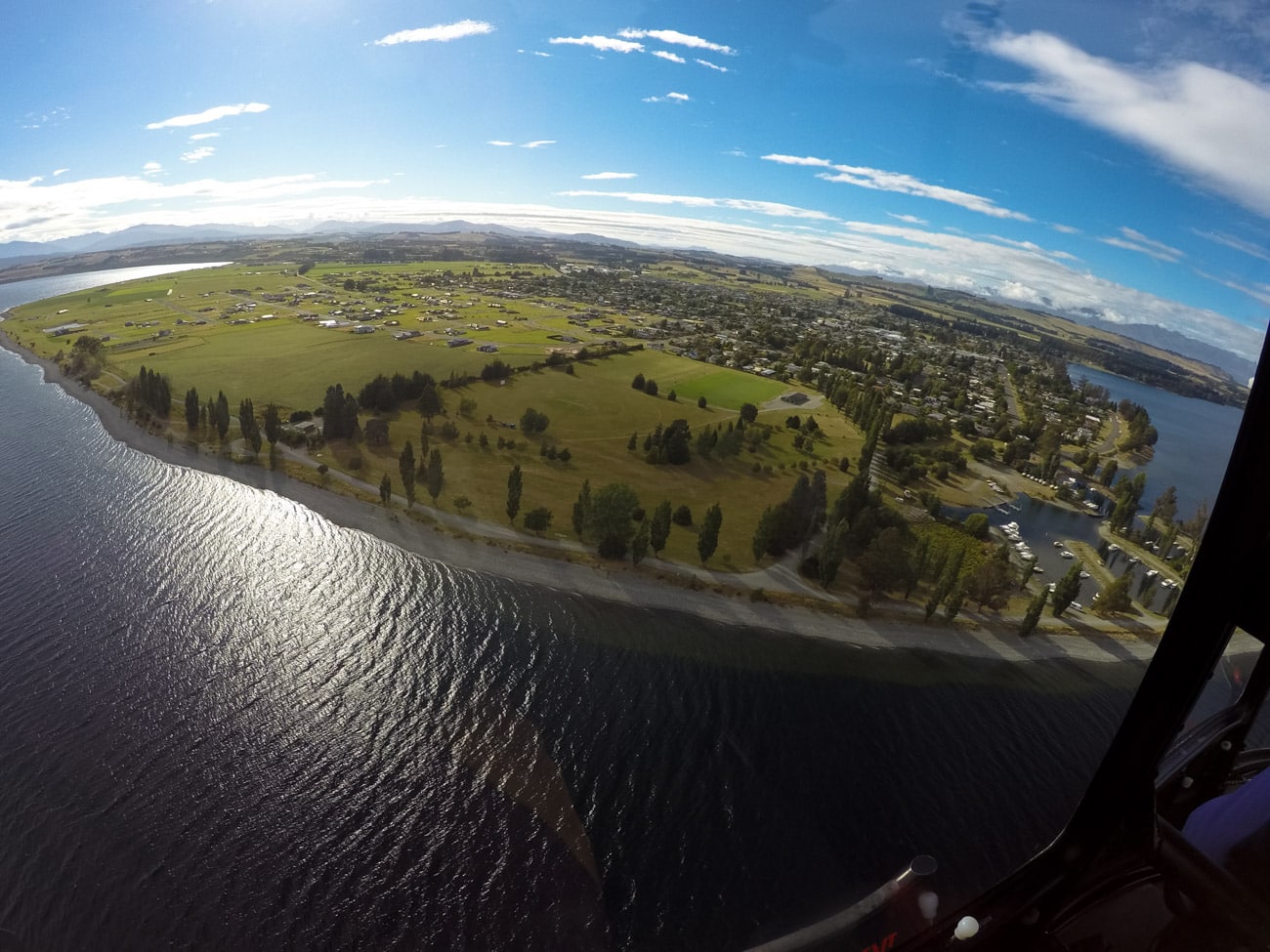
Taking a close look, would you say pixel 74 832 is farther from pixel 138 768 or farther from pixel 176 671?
pixel 176 671

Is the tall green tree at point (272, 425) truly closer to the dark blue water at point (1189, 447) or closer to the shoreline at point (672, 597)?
the shoreline at point (672, 597)

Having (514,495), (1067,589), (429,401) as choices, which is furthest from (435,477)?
(1067,589)

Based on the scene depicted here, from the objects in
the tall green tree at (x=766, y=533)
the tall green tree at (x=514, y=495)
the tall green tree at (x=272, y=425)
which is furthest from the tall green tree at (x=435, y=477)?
the tall green tree at (x=766, y=533)

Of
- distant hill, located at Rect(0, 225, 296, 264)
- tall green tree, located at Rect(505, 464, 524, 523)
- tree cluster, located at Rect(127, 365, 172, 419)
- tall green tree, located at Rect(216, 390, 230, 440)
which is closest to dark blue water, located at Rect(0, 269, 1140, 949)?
tall green tree, located at Rect(505, 464, 524, 523)

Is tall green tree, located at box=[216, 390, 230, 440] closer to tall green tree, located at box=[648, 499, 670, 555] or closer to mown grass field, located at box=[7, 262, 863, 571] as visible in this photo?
mown grass field, located at box=[7, 262, 863, 571]

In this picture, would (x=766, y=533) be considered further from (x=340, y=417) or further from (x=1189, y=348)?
(x=340, y=417)
